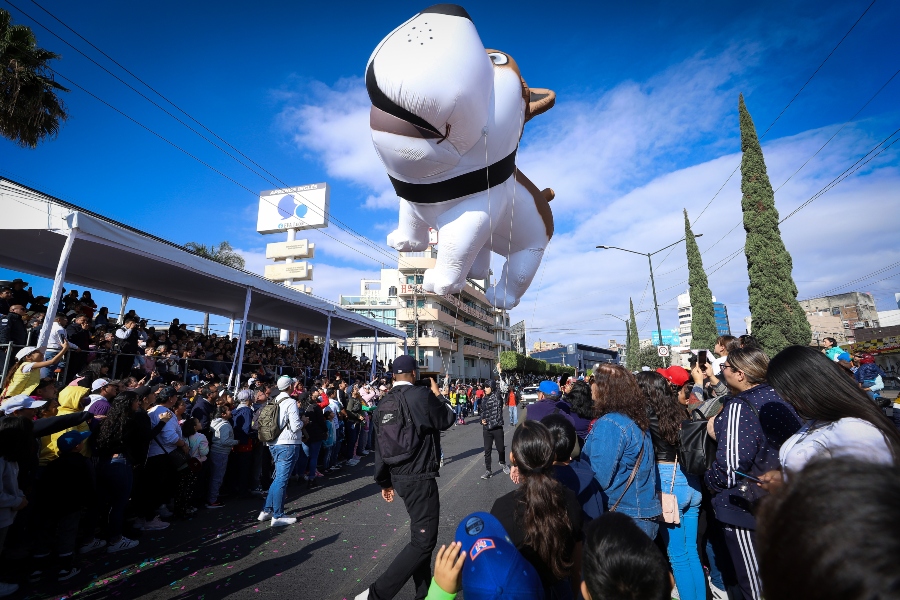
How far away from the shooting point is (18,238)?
7.68 metres

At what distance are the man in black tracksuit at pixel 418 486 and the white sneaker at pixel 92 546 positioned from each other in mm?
2965

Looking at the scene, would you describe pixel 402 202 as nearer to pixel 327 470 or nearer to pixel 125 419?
pixel 125 419

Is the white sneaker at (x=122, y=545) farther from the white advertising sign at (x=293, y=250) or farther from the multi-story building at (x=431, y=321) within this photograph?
the white advertising sign at (x=293, y=250)

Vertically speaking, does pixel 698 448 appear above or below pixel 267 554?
above

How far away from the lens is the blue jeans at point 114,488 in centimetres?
434

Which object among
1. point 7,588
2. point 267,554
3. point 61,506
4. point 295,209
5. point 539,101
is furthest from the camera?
point 295,209

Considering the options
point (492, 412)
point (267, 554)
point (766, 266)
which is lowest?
point (267, 554)

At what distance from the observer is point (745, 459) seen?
215cm

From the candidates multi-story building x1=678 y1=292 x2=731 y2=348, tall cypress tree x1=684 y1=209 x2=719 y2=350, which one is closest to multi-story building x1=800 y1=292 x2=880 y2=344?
multi-story building x1=678 y1=292 x2=731 y2=348

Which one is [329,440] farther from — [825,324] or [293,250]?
[825,324]

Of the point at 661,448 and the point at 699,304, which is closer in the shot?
the point at 661,448

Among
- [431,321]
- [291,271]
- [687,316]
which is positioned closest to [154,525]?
[291,271]

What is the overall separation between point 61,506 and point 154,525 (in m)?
1.39

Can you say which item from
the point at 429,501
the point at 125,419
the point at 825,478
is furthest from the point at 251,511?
the point at 825,478
